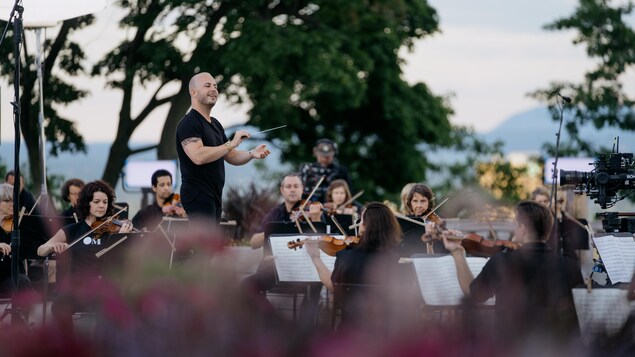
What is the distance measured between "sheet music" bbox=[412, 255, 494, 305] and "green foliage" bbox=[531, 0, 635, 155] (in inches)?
665

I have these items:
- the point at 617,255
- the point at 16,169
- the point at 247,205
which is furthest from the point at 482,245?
the point at 247,205

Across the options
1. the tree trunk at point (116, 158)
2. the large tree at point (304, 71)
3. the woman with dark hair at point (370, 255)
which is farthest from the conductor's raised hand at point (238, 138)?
the tree trunk at point (116, 158)

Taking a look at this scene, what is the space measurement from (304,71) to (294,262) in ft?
45.5

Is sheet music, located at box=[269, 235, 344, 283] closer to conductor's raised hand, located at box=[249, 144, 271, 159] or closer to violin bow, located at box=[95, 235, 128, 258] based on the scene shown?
conductor's raised hand, located at box=[249, 144, 271, 159]

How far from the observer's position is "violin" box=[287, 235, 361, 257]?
26.6 ft

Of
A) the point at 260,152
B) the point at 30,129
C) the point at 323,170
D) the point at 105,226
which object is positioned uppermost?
the point at 30,129

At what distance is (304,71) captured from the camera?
2194 centimetres

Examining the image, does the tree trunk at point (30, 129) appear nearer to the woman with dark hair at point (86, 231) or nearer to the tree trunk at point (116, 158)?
the tree trunk at point (116, 158)

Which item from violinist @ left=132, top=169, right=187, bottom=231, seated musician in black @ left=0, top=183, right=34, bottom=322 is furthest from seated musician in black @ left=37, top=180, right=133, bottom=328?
violinist @ left=132, top=169, right=187, bottom=231

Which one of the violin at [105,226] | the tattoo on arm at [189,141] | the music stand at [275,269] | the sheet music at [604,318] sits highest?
→ the tattoo on arm at [189,141]

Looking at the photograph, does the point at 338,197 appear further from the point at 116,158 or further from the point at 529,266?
the point at 116,158

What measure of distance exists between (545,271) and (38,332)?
3888 millimetres

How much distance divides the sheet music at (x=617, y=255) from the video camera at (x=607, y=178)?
0.88 metres

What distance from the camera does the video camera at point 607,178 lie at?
27.5 feet
